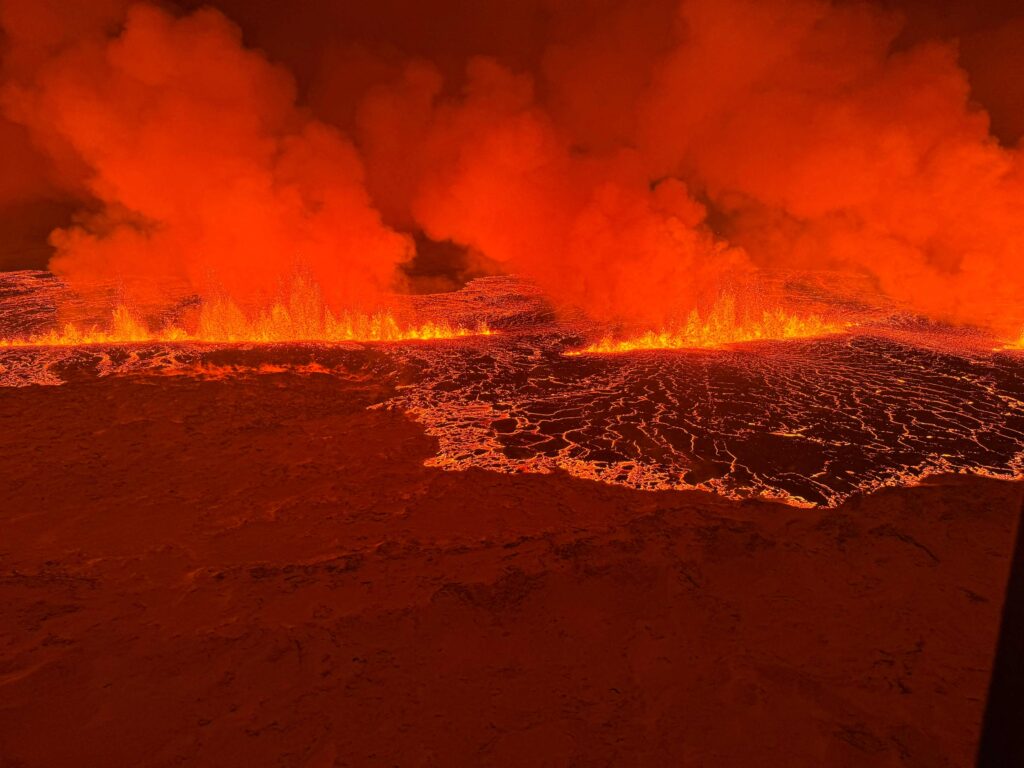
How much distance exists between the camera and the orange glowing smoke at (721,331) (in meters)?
13.9

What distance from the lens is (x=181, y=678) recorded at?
331 cm

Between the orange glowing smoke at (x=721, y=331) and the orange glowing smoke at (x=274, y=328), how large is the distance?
4.18m

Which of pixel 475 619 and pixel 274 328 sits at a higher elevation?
pixel 274 328

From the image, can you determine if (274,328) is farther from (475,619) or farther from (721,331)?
(475,619)

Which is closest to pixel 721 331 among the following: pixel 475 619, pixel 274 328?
pixel 274 328

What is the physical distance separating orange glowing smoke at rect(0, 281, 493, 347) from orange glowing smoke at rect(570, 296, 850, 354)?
13.7ft

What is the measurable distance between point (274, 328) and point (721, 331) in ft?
39.5

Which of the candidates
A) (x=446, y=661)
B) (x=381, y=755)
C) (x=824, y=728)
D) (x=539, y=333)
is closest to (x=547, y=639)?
(x=446, y=661)

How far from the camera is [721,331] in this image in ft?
48.2

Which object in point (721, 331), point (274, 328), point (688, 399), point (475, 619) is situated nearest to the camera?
point (475, 619)

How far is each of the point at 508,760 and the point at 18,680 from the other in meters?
2.96

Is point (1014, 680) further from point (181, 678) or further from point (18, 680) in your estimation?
point (18, 680)

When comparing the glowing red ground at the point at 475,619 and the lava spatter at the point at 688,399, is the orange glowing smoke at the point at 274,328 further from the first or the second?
the glowing red ground at the point at 475,619

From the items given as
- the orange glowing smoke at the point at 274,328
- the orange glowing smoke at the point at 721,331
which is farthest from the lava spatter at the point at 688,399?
the orange glowing smoke at the point at 274,328
